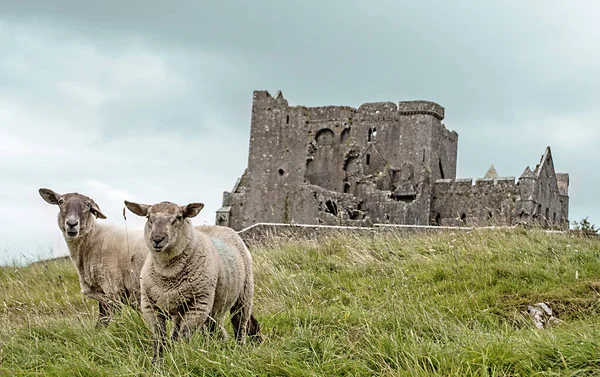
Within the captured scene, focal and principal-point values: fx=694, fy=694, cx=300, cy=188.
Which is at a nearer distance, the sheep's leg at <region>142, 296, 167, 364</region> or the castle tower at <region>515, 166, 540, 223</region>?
the sheep's leg at <region>142, 296, 167, 364</region>

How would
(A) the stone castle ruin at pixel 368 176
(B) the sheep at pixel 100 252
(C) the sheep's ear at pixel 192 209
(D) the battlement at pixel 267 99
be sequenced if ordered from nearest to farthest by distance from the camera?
1. (C) the sheep's ear at pixel 192 209
2. (B) the sheep at pixel 100 252
3. (A) the stone castle ruin at pixel 368 176
4. (D) the battlement at pixel 267 99

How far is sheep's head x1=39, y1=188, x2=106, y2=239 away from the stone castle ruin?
92.3 feet

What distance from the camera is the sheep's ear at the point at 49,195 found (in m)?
8.77

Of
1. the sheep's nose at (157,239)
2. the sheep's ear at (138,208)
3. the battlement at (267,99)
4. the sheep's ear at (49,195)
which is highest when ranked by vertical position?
the battlement at (267,99)

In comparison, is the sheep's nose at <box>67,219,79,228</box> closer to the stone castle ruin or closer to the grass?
the grass

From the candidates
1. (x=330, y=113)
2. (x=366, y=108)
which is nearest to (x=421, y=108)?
(x=366, y=108)

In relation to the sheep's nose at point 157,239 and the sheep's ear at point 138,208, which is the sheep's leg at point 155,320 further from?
the sheep's ear at point 138,208

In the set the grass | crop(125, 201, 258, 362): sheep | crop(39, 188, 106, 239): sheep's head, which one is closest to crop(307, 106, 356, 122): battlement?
the grass

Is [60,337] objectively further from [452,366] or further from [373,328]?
[452,366]

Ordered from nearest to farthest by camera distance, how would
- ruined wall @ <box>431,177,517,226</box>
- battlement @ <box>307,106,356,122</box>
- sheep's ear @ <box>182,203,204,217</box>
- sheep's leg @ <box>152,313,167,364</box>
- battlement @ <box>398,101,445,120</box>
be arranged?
sheep's leg @ <box>152,313,167,364</box> → sheep's ear @ <box>182,203,204,217</box> → ruined wall @ <box>431,177,517,226</box> → battlement @ <box>398,101,445,120</box> → battlement @ <box>307,106,356,122</box>

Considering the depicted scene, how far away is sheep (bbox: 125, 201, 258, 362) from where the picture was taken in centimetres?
652

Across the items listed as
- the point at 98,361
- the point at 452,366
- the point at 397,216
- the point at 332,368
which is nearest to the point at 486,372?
the point at 452,366

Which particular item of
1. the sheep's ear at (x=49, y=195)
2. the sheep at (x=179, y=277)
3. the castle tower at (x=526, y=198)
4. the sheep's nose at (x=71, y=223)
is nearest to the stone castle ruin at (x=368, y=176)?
the castle tower at (x=526, y=198)

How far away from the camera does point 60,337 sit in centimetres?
749
